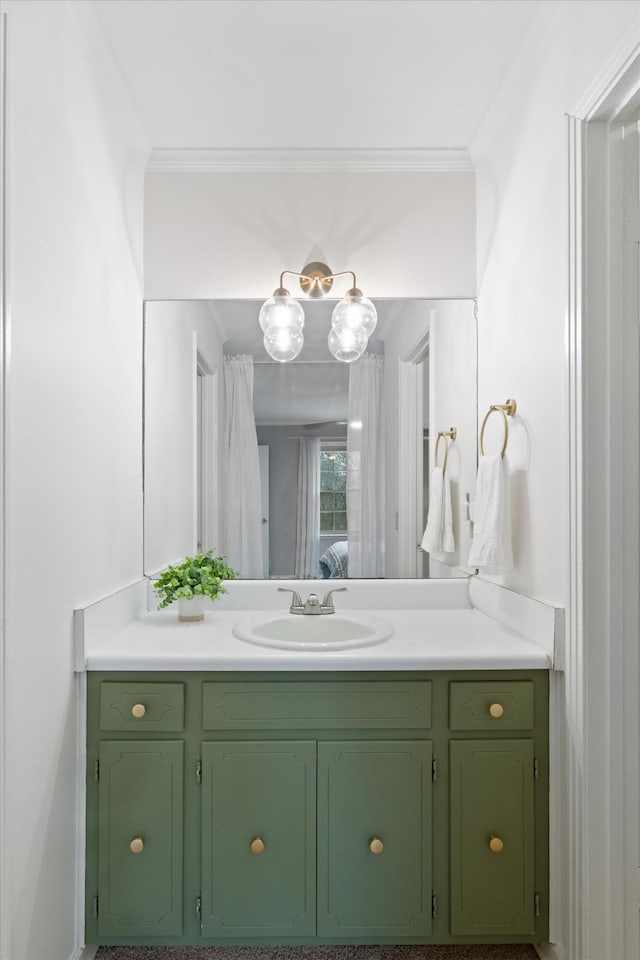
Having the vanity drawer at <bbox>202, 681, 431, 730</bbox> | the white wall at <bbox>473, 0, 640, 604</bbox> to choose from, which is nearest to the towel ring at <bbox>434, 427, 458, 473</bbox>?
the white wall at <bbox>473, 0, 640, 604</bbox>

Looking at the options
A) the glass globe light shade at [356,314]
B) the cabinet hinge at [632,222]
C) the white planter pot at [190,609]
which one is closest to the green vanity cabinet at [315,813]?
the white planter pot at [190,609]

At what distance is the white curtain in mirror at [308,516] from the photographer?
239cm

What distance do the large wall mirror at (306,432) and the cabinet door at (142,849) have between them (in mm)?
845

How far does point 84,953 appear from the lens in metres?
1.70

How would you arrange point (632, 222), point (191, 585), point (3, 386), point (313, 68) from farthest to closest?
point (191, 585) < point (313, 68) < point (632, 222) < point (3, 386)

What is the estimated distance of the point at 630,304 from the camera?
1.50 m

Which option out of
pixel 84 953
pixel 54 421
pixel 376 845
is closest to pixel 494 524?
pixel 376 845

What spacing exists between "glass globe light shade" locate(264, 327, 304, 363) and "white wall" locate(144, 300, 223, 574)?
21 cm

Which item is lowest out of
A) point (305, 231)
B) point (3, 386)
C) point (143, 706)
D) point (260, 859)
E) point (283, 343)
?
point (260, 859)

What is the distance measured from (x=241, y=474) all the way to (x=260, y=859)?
1281mm

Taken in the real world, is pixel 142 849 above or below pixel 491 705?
below

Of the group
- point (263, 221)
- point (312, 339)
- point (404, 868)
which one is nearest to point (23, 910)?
point (404, 868)

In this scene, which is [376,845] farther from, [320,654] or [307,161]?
[307,161]

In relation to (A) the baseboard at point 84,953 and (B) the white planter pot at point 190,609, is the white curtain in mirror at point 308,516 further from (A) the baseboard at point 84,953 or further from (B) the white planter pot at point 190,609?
(A) the baseboard at point 84,953
